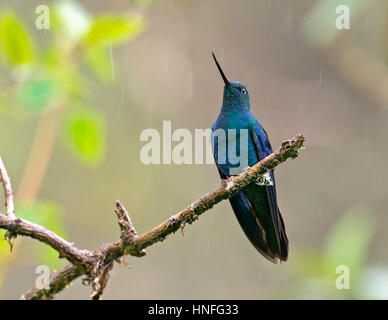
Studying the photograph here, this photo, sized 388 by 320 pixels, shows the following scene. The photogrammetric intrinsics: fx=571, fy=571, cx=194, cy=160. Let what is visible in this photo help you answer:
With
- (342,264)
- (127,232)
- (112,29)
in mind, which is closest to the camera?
(127,232)

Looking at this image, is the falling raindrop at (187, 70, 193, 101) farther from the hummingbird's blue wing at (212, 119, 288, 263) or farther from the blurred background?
the hummingbird's blue wing at (212, 119, 288, 263)

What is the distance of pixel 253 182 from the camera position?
11.2ft

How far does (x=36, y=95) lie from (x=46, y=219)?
24.3 inches

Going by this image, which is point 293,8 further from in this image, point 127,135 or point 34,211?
point 34,211

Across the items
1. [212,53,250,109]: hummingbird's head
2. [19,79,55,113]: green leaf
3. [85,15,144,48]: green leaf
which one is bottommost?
[19,79,55,113]: green leaf

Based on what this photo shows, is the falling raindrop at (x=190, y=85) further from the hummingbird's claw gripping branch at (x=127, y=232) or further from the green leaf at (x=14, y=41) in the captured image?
the hummingbird's claw gripping branch at (x=127, y=232)

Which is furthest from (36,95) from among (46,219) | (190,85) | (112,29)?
(190,85)

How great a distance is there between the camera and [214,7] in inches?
328

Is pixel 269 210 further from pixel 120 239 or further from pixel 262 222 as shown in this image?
pixel 120 239

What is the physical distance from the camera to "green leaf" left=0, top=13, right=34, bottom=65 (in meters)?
2.67

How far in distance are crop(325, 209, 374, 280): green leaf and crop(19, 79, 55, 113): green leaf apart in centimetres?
172

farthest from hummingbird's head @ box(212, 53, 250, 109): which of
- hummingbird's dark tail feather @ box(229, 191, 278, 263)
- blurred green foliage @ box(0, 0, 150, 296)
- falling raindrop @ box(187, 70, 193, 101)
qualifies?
falling raindrop @ box(187, 70, 193, 101)

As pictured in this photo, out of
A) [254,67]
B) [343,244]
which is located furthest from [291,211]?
[343,244]

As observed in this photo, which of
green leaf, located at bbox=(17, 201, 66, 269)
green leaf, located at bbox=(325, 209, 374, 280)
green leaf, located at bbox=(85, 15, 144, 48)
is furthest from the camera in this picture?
green leaf, located at bbox=(325, 209, 374, 280)
